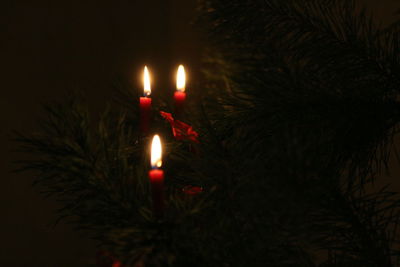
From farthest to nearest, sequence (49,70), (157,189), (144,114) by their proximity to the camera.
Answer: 1. (49,70)
2. (144,114)
3. (157,189)

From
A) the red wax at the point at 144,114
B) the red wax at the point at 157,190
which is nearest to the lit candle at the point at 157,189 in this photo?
the red wax at the point at 157,190

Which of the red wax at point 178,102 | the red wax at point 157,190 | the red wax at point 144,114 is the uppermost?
the red wax at point 178,102

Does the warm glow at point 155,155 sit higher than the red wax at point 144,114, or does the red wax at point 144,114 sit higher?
the red wax at point 144,114

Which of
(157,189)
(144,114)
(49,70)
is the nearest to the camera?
(157,189)

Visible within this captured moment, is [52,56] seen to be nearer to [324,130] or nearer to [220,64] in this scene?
[220,64]

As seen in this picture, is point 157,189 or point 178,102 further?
point 178,102

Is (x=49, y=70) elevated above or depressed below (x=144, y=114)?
above

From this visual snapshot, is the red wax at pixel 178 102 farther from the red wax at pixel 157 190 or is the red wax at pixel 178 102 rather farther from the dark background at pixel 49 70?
the dark background at pixel 49 70

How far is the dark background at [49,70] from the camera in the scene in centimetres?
91

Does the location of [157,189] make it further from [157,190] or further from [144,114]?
[144,114]

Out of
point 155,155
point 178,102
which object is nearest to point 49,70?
point 178,102

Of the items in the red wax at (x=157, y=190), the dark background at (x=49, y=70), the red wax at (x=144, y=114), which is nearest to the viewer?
the red wax at (x=157, y=190)

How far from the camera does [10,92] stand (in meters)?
0.92

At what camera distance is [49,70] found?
0.99 metres
